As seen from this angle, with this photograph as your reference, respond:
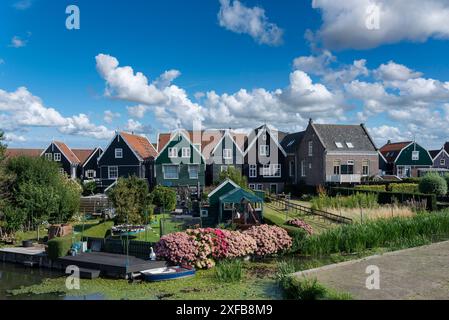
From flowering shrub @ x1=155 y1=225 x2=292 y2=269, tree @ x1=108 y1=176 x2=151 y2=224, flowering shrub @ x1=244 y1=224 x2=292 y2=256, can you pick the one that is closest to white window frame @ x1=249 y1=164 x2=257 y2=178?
tree @ x1=108 y1=176 x2=151 y2=224

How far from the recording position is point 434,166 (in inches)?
2721

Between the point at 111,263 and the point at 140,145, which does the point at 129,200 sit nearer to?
the point at 111,263

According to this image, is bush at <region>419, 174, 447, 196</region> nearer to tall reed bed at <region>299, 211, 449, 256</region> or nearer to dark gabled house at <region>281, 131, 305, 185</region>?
dark gabled house at <region>281, 131, 305, 185</region>

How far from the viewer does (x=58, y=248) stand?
2230cm

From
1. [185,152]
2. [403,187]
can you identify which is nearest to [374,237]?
[403,187]

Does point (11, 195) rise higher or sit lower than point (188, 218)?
higher

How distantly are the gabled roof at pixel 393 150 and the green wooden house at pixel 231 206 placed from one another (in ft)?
126

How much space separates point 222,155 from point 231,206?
20.7m

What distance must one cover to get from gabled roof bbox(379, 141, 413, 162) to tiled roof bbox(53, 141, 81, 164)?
4416 centimetres

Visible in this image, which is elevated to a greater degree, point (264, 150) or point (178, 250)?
point (264, 150)

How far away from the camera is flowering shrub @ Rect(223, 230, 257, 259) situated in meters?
21.1
